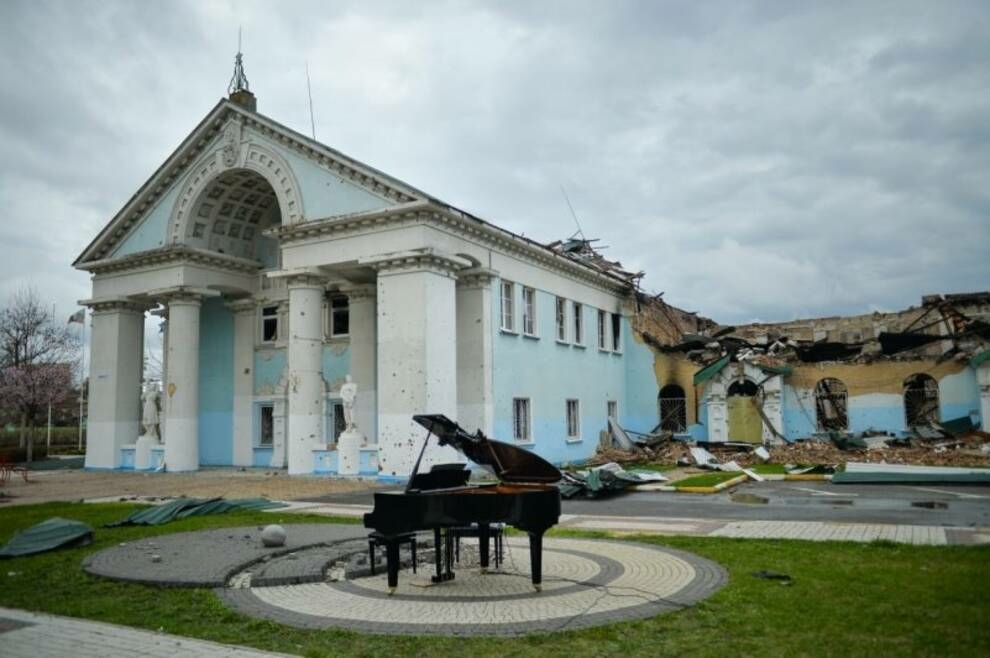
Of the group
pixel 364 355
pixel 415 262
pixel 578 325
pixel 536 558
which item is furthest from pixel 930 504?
pixel 578 325

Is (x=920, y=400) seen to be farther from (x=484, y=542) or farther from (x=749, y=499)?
(x=484, y=542)

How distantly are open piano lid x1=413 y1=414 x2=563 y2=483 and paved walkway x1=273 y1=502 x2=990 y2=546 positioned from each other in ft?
12.0

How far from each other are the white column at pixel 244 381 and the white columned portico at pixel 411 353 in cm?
921

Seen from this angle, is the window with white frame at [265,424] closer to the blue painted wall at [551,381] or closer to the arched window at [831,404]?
the blue painted wall at [551,381]

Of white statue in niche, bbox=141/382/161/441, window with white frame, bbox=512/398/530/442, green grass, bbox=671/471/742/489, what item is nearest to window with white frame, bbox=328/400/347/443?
window with white frame, bbox=512/398/530/442

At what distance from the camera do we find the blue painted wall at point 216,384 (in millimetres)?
29391

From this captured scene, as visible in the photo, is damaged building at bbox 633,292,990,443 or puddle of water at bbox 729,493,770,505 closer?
puddle of water at bbox 729,493,770,505

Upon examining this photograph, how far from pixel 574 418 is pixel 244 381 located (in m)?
12.9

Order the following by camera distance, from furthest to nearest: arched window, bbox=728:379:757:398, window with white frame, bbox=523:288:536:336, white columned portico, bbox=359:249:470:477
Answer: arched window, bbox=728:379:757:398 < window with white frame, bbox=523:288:536:336 < white columned portico, bbox=359:249:470:477

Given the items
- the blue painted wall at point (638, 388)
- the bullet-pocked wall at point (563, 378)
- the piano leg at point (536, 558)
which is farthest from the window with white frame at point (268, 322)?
the piano leg at point (536, 558)

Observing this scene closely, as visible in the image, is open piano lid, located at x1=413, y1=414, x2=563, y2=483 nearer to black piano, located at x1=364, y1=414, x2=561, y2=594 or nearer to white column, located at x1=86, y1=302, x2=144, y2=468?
black piano, located at x1=364, y1=414, x2=561, y2=594

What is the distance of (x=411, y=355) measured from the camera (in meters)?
21.5

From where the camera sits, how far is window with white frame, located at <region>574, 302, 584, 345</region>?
3112 cm

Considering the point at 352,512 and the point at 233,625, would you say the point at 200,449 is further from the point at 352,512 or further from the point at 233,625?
the point at 233,625
